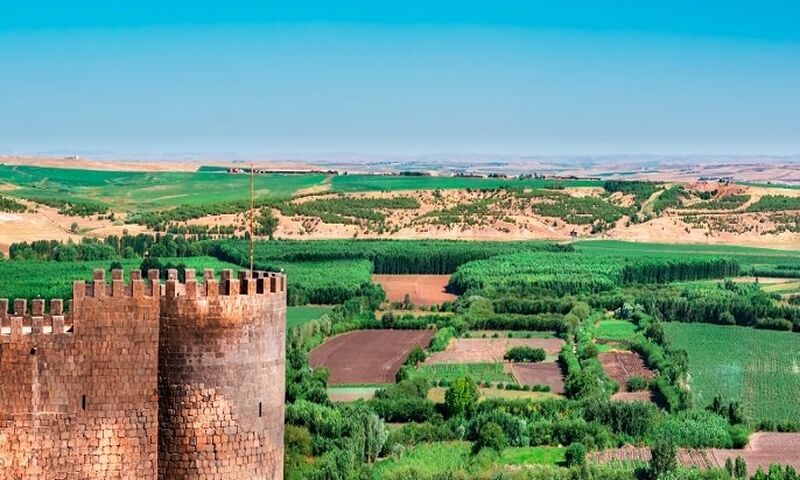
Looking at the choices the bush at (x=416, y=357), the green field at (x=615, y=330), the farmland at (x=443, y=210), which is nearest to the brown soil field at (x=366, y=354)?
the bush at (x=416, y=357)

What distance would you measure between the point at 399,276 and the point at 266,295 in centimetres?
10302

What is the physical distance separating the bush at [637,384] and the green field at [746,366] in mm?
2676

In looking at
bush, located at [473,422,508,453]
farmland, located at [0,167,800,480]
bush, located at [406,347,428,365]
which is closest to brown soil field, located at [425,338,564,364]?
farmland, located at [0,167,800,480]

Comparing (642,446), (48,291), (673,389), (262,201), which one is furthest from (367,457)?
(262,201)

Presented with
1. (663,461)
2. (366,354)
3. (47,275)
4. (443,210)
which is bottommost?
(366,354)

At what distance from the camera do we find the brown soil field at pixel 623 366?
7369 centimetres

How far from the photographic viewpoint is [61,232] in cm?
12988

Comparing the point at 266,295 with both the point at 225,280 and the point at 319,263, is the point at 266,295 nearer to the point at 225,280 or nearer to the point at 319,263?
the point at 225,280

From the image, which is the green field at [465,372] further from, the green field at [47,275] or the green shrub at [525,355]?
the green field at [47,275]

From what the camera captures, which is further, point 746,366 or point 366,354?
point 366,354

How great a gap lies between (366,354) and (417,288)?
3439 centimetres

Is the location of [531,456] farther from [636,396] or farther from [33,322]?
[33,322]

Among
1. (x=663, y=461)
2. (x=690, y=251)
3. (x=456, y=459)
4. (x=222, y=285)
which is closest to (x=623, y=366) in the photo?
(x=456, y=459)

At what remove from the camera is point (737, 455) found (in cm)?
5553
